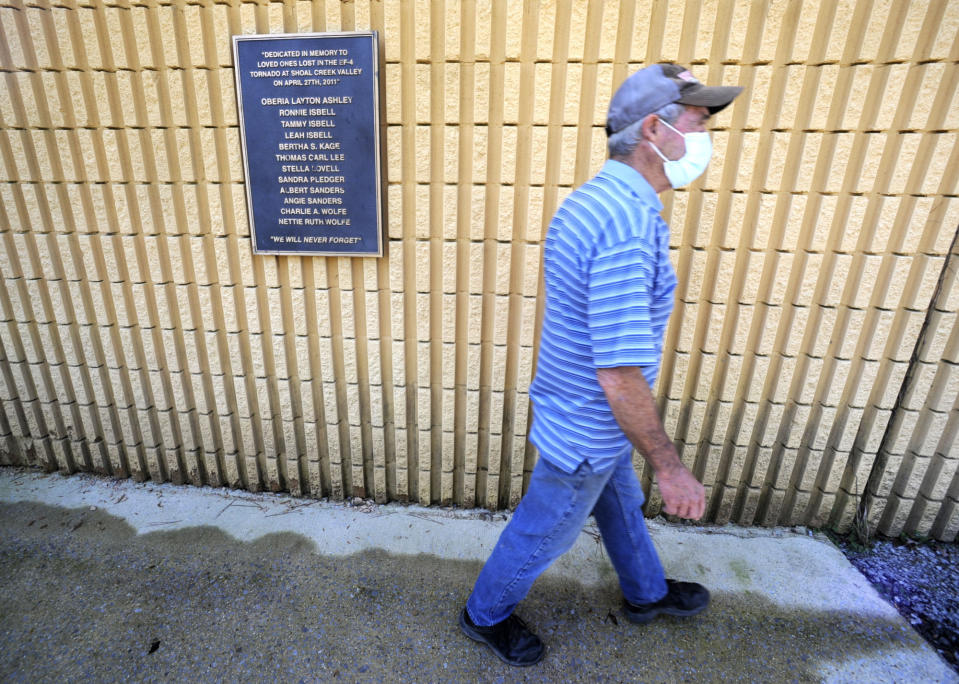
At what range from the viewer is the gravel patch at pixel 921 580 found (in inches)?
90.1

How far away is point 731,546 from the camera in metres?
2.76

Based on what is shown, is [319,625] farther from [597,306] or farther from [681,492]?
[597,306]

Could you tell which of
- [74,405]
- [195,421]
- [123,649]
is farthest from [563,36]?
[74,405]

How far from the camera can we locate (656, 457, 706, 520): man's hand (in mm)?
1630

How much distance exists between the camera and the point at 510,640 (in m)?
2.14

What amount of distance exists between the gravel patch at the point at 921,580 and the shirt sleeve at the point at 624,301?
81.7 inches

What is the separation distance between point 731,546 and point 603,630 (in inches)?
37.3

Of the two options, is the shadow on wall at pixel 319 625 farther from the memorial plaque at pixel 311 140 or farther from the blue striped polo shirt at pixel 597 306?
the memorial plaque at pixel 311 140

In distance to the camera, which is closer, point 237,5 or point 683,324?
point 237,5

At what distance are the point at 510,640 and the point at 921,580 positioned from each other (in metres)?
2.11

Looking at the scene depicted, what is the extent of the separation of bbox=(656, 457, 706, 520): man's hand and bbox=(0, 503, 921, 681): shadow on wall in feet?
2.99

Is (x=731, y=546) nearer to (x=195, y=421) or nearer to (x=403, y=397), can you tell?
(x=403, y=397)

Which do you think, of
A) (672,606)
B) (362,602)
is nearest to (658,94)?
(672,606)

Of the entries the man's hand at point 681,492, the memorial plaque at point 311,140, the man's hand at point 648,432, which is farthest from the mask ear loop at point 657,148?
the memorial plaque at point 311,140
